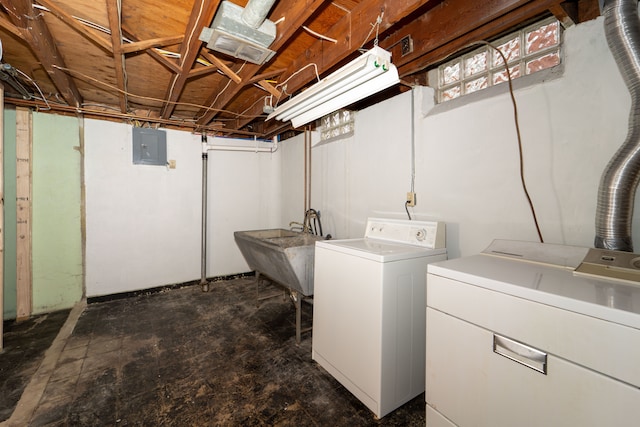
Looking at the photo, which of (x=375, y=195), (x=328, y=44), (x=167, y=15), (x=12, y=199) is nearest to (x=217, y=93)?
(x=167, y=15)

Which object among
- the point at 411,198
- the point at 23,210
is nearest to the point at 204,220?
the point at 23,210

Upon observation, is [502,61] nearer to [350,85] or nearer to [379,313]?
[350,85]

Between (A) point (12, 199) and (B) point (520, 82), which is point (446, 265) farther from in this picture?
(A) point (12, 199)

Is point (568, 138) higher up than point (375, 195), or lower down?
higher up

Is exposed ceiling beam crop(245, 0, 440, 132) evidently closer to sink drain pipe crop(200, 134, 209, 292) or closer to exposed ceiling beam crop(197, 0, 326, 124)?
exposed ceiling beam crop(197, 0, 326, 124)

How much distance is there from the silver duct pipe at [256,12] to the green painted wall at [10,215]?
3.21 m

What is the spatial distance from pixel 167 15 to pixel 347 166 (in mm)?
2008

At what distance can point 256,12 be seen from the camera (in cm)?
152

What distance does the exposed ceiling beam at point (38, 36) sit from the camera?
5.07ft

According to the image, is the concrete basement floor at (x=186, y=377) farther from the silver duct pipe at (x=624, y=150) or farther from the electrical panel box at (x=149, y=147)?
the electrical panel box at (x=149, y=147)

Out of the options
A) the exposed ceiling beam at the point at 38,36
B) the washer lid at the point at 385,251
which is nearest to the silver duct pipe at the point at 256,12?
the exposed ceiling beam at the point at 38,36

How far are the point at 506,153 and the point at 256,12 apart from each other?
5.79 ft

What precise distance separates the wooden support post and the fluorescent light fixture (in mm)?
3026

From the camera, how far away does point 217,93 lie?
9.66ft
